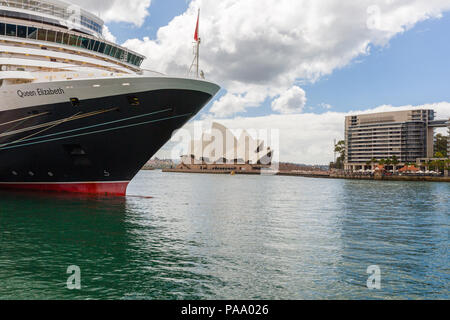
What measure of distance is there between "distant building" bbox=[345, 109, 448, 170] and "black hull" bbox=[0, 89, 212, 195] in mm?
168959

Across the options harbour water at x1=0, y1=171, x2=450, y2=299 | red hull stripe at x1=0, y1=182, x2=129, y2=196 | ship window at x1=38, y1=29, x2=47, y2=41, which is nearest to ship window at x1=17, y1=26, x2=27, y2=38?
ship window at x1=38, y1=29, x2=47, y2=41

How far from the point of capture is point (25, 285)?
948cm

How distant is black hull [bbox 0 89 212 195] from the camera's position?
956 inches

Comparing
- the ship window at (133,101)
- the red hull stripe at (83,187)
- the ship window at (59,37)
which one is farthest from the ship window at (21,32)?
the ship window at (133,101)

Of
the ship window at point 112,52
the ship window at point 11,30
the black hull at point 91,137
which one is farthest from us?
the ship window at point 112,52

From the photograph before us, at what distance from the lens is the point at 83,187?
91.7 ft

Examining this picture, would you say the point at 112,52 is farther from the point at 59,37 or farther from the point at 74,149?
the point at 74,149

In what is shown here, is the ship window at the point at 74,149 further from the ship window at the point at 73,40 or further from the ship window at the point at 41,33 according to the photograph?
the ship window at the point at 41,33

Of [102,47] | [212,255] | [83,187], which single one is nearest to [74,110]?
[83,187]

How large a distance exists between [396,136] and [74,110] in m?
178

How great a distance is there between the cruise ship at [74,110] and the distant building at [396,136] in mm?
169071

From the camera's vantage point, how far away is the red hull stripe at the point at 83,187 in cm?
2783

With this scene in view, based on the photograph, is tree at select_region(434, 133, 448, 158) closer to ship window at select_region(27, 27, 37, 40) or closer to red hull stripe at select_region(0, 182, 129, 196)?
red hull stripe at select_region(0, 182, 129, 196)
